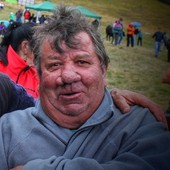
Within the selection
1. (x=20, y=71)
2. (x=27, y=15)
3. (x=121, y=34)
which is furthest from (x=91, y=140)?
(x=27, y=15)

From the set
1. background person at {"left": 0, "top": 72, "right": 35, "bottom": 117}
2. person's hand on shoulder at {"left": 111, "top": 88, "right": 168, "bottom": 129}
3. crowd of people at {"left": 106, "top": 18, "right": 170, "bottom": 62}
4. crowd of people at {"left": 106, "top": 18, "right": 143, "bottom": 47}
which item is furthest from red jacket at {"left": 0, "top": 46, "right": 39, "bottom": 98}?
crowd of people at {"left": 106, "top": 18, "right": 143, "bottom": 47}

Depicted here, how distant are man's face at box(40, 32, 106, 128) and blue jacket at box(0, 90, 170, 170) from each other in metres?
0.05

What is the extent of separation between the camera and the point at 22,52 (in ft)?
9.48

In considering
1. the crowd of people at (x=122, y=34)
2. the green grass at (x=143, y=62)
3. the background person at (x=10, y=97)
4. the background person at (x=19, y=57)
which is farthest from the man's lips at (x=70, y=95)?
the crowd of people at (x=122, y=34)

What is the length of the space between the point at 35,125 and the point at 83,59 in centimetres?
35

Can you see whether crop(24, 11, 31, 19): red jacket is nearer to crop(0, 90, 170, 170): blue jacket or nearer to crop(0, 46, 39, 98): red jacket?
crop(0, 46, 39, 98): red jacket

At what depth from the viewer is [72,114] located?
139 cm

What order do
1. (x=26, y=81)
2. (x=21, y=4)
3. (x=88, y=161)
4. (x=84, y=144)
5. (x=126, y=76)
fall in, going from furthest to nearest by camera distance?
(x=21, y=4) < (x=126, y=76) < (x=26, y=81) < (x=84, y=144) < (x=88, y=161)

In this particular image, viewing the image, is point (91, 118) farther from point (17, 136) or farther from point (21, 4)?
point (21, 4)

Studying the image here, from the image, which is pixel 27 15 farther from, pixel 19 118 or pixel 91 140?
pixel 91 140

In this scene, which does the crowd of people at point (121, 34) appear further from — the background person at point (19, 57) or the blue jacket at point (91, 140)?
the blue jacket at point (91, 140)

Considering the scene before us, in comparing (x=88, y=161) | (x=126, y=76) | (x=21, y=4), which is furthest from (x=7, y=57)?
(x=21, y=4)

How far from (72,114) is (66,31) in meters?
0.35

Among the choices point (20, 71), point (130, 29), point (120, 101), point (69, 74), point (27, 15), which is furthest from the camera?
point (27, 15)
